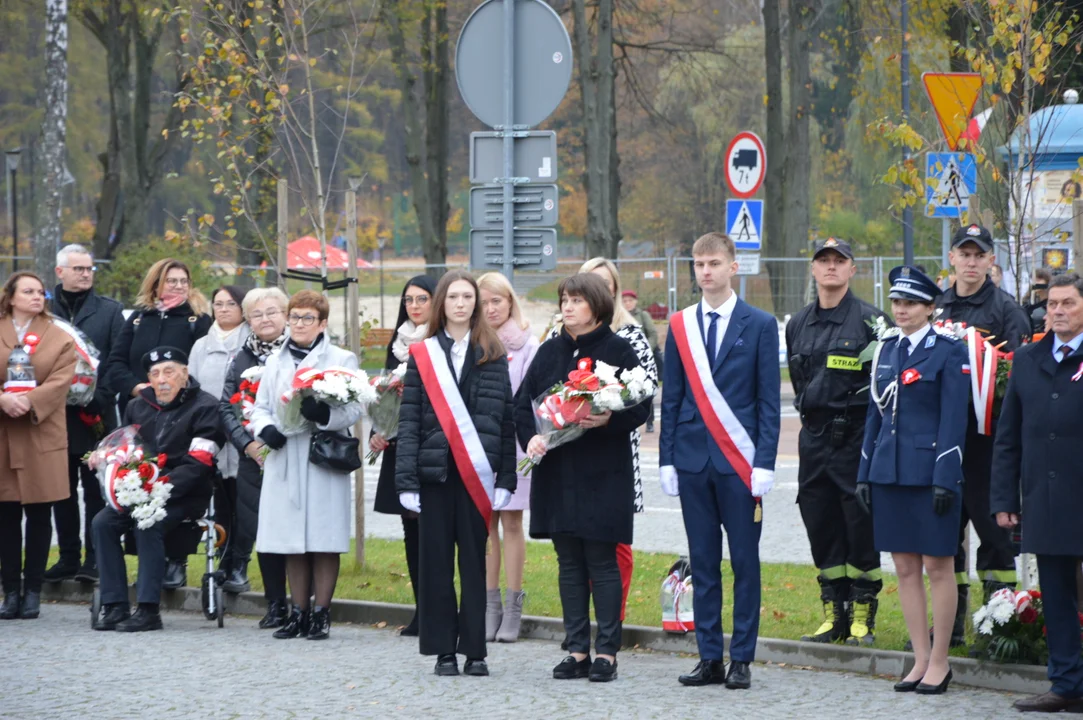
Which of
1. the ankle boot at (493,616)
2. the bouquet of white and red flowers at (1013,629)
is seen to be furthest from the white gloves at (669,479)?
the ankle boot at (493,616)

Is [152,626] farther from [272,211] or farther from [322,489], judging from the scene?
[272,211]

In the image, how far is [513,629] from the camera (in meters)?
9.59

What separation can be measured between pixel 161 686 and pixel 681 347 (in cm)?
319

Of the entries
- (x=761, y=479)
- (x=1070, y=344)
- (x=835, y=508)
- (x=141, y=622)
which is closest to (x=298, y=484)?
(x=141, y=622)

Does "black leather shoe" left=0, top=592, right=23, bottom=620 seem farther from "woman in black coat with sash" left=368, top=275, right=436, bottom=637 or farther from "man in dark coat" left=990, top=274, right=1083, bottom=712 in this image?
"man in dark coat" left=990, top=274, right=1083, bottom=712

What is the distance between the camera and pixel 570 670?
8328mm

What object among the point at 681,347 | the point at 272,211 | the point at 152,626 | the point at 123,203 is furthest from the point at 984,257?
the point at 123,203

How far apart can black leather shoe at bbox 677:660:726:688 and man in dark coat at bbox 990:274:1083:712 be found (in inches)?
58.6

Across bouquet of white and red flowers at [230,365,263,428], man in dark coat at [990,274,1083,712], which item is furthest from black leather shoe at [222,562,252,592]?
man in dark coat at [990,274,1083,712]

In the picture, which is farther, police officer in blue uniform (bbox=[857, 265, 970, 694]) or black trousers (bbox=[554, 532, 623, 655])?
black trousers (bbox=[554, 532, 623, 655])

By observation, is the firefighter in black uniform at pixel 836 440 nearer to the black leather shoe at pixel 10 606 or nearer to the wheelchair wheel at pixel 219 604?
the wheelchair wheel at pixel 219 604

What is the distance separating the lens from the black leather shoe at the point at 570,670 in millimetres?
8320

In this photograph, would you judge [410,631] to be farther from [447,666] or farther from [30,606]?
[30,606]

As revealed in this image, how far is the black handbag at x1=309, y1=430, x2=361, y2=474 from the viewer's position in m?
9.61
